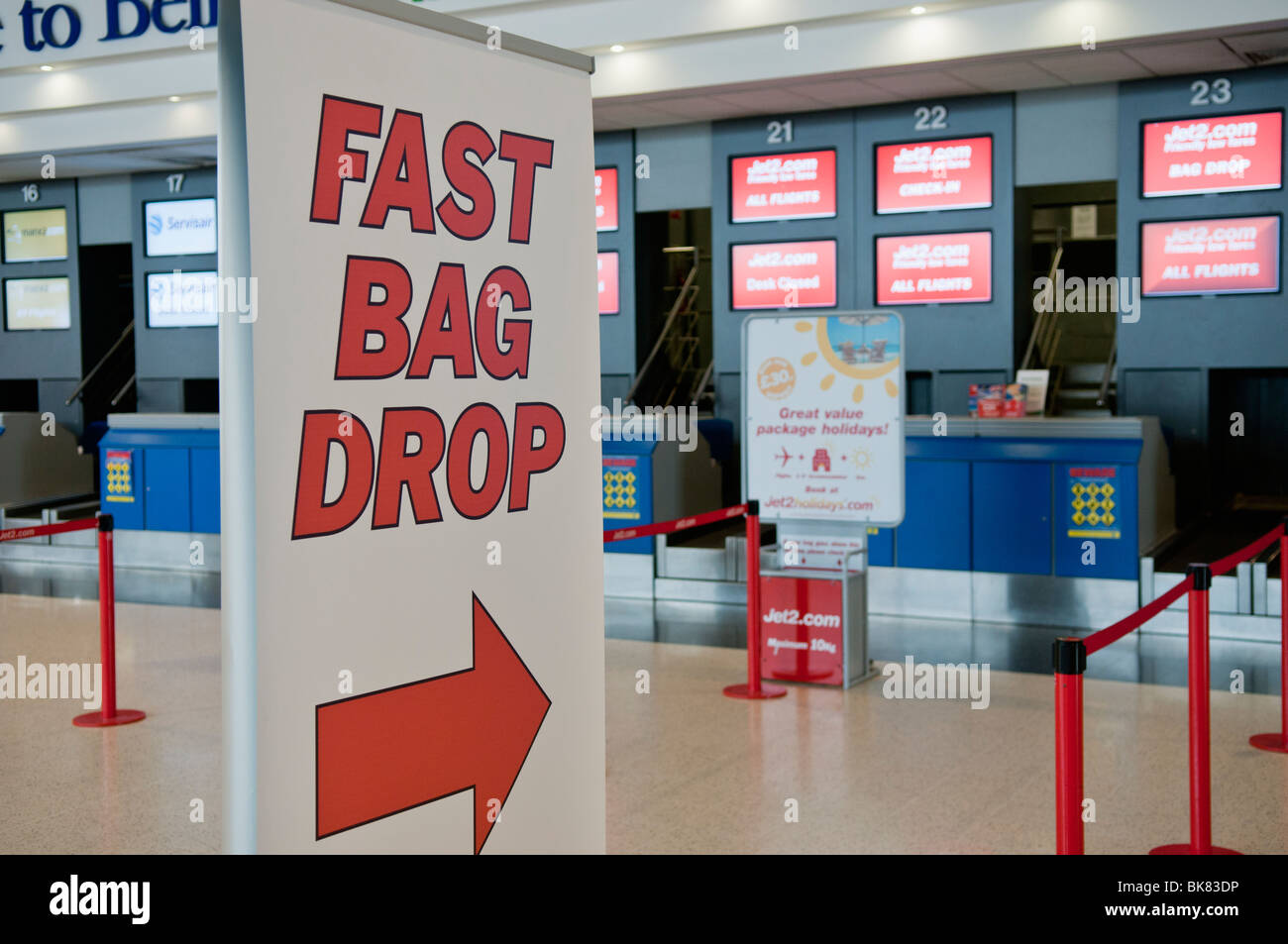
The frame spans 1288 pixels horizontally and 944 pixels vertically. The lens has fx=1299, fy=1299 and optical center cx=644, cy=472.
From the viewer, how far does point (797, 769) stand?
501 centimetres

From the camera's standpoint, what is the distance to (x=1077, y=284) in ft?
41.4

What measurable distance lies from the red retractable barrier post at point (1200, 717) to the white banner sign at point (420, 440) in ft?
7.28

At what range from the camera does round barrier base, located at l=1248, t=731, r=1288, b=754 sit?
5.14 meters

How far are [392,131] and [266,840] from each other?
1.11m

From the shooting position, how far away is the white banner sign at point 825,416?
657 centimetres

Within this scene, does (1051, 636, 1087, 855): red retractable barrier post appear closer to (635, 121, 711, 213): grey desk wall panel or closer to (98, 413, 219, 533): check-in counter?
(635, 121, 711, 213): grey desk wall panel

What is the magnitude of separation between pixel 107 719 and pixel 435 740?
4244 mm

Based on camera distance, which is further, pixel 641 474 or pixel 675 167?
pixel 675 167

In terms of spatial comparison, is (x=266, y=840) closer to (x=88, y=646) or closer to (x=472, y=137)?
(x=472, y=137)
